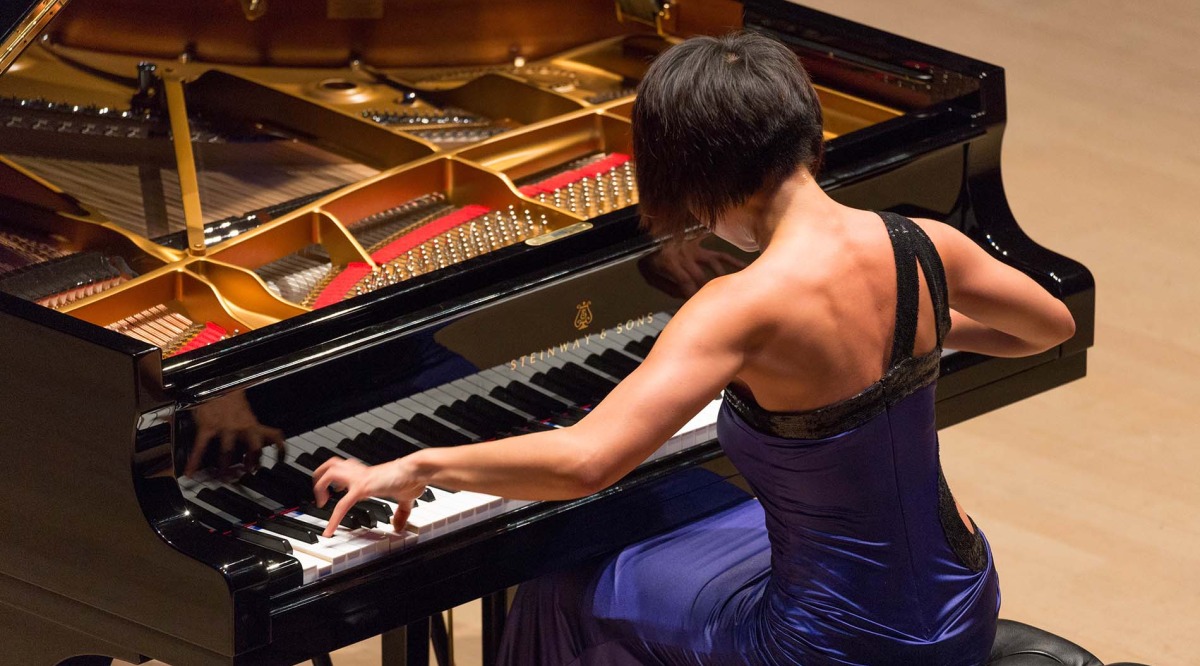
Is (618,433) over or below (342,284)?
over

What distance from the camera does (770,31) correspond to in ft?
11.9

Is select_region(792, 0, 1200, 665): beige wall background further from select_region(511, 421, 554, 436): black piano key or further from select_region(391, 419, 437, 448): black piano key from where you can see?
select_region(391, 419, 437, 448): black piano key

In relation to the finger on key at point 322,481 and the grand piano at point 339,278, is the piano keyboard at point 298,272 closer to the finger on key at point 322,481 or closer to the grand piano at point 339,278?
the grand piano at point 339,278

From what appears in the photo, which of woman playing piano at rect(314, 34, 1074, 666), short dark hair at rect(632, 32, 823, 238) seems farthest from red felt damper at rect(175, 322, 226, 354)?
short dark hair at rect(632, 32, 823, 238)

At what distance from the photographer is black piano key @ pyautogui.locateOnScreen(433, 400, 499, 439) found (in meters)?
2.68

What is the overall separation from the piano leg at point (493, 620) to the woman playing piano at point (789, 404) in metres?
0.63

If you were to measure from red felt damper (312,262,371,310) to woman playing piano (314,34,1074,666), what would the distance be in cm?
77

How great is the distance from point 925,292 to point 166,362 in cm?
104

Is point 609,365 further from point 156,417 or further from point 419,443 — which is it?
point 156,417

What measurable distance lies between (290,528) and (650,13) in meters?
1.75

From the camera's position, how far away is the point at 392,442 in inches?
103

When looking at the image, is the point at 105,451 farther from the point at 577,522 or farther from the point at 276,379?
the point at 577,522

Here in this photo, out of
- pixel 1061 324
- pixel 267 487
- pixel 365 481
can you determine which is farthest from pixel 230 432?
pixel 1061 324

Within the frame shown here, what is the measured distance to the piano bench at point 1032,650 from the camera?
7.96ft
